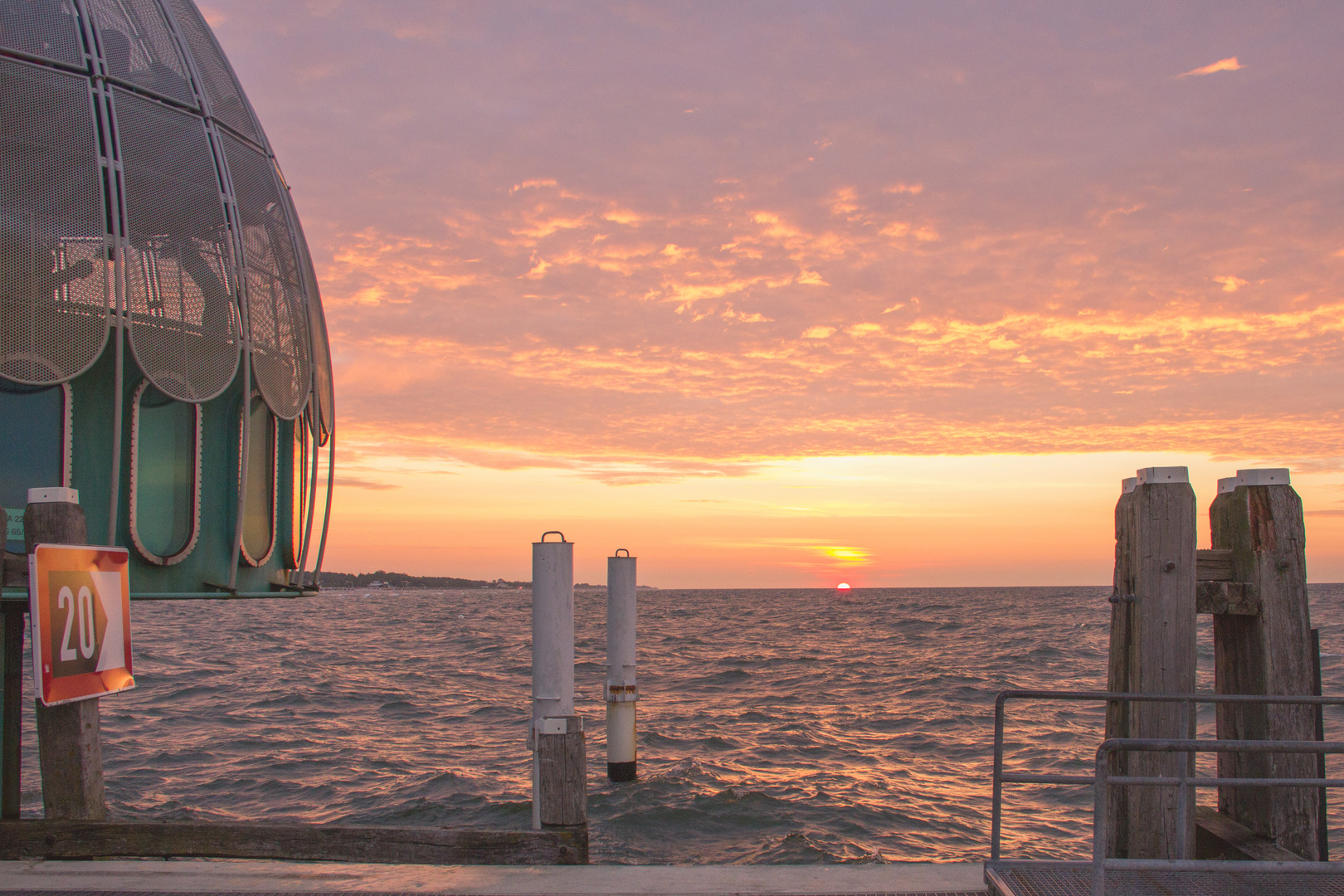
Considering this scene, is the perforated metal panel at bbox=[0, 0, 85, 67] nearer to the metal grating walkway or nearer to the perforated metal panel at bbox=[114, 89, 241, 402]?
the perforated metal panel at bbox=[114, 89, 241, 402]

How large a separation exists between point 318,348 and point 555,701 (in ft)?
16.0

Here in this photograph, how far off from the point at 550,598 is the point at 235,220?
4301mm

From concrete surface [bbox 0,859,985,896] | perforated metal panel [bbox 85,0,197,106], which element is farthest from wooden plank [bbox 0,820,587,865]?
perforated metal panel [bbox 85,0,197,106]

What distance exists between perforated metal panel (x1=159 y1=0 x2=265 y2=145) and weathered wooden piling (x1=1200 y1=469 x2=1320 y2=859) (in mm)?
8330

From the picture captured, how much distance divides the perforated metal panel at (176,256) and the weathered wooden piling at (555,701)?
10.3 ft

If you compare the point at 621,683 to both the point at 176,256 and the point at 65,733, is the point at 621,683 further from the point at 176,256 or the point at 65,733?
the point at 65,733

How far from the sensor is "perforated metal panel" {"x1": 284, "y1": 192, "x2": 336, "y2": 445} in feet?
29.6

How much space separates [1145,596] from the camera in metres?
5.06

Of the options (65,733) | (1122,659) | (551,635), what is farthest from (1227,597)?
(65,733)

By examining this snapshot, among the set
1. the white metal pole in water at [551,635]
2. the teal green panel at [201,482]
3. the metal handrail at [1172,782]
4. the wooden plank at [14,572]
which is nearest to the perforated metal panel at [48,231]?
the teal green panel at [201,482]

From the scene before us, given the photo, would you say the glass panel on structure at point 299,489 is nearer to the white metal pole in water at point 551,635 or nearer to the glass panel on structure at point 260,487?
the glass panel on structure at point 260,487

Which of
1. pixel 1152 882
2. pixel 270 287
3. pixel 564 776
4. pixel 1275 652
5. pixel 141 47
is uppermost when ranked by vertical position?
pixel 141 47

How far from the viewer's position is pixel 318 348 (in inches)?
360

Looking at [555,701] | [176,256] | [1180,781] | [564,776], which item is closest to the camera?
[1180,781]
